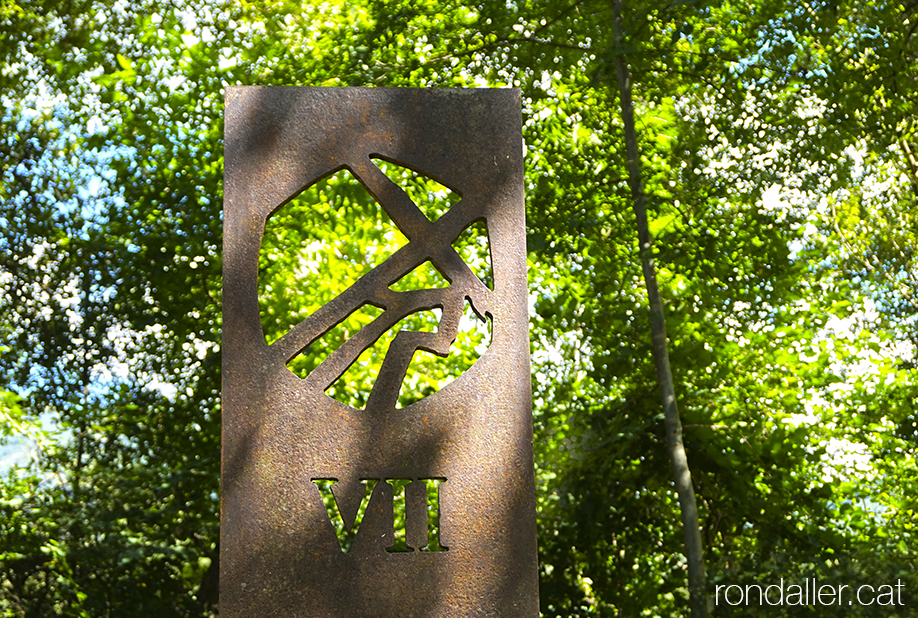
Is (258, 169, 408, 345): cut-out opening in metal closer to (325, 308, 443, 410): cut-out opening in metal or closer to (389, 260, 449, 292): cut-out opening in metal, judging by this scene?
(389, 260, 449, 292): cut-out opening in metal

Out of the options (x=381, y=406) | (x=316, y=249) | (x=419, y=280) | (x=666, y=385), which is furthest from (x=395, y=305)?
(x=316, y=249)

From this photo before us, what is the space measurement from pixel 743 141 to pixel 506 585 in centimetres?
341

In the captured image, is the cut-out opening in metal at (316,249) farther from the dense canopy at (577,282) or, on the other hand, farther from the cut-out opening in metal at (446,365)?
the cut-out opening in metal at (446,365)

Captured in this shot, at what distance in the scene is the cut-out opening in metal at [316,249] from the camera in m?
6.91

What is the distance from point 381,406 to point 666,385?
8.13 feet

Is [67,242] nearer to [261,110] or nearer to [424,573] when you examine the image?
[261,110]

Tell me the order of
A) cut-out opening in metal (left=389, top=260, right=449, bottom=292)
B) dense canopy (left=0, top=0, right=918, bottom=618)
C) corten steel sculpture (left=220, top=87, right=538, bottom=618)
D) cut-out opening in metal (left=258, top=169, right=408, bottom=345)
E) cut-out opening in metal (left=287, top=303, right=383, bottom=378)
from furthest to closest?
cut-out opening in metal (left=389, top=260, right=449, bottom=292), cut-out opening in metal (left=258, top=169, right=408, bottom=345), cut-out opening in metal (left=287, top=303, right=383, bottom=378), dense canopy (left=0, top=0, right=918, bottom=618), corten steel sculpture (left=220, top=87, right=538, bottom=618)

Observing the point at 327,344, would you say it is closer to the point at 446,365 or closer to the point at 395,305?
the point at 446,365

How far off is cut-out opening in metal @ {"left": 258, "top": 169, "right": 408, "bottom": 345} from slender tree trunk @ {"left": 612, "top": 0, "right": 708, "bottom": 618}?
229 cm

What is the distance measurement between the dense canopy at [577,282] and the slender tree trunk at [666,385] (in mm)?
80

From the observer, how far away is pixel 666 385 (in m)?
5.10

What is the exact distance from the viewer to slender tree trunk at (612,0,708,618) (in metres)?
4.86

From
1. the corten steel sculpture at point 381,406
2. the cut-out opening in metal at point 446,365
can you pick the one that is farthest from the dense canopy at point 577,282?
the corten steel sculpture at point 381,406

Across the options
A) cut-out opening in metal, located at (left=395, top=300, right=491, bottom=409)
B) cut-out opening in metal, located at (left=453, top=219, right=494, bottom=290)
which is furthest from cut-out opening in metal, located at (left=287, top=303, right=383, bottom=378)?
cut-out opening in metal, located at (left=453, top=219, right=494, bottom=290)
